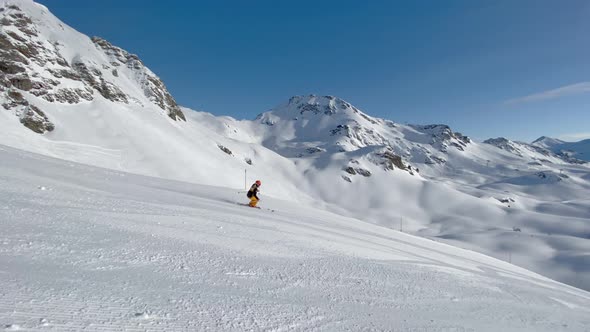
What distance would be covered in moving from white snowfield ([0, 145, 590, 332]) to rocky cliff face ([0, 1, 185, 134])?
63.0m

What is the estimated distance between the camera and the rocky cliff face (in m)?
61.6

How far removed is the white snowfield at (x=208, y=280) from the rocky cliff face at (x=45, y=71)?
62980 mm

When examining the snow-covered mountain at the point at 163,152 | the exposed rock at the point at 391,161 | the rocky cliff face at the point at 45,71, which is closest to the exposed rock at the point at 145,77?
the snow-covered mountain at the point at 163,152

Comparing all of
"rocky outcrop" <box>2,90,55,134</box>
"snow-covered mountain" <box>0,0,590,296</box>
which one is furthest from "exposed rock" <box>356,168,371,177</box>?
"rocky outcrop" <box>2,90,55,134</box>

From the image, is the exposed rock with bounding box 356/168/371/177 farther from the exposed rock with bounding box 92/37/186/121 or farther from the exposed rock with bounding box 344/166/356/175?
the exposed rock with bounding box 92/37/186/121

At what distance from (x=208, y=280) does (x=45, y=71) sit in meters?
87.6

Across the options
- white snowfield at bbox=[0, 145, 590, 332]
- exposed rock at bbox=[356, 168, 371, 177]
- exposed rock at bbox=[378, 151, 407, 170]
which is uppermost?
exposed rock at bbox=[378, 151, 407, 170]

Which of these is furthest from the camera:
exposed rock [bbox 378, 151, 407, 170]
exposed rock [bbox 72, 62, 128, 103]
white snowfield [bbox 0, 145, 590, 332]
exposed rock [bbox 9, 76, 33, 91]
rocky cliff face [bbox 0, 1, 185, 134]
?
exposed rock [bbox 378, 151, 407, 170]

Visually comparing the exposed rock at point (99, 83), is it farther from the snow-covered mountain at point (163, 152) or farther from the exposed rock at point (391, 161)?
the exposed rock at point (391, 161)

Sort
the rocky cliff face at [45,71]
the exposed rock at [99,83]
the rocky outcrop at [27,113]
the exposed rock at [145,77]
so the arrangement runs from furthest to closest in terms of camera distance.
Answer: the exposed rock at [145,77] → the exposed rock at [99,83] → the rocky cliff face at [45,71] → the rocky outcrop at [27,113]

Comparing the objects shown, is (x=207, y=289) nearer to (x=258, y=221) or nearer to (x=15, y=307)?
(x=15, y=307)

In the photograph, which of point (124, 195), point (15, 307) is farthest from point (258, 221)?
point (15, 307)

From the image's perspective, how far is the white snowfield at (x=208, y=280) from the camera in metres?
4.76

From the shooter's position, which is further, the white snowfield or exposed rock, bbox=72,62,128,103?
exposed rock, bbox=72,62,128,103
